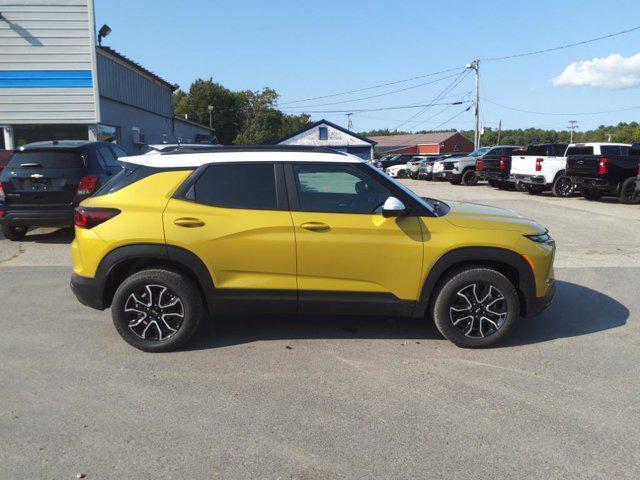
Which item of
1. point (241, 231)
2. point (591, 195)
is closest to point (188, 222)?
point (241, 231)

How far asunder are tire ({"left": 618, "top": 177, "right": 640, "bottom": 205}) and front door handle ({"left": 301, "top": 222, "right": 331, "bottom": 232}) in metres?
14.9

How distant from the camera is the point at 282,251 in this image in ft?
14.3

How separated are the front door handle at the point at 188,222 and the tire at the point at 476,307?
83.8 inches

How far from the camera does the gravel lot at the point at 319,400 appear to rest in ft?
9.64

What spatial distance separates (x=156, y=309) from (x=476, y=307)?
2744mm

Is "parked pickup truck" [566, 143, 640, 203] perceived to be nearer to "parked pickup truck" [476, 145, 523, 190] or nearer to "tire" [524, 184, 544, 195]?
"tire" [524, 184, 544, 195]

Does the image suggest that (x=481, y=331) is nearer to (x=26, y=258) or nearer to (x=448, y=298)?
(x=448, y=298)

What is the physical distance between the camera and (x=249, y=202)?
4.44 metres

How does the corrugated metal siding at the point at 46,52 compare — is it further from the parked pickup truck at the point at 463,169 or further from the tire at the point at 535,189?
the parked pickup truck at the point at 463,169

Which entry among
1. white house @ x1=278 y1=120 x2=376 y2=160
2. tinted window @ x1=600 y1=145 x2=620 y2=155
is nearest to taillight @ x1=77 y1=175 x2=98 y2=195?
tinted window @ x1=600 y1=145 x2=620 y2=155

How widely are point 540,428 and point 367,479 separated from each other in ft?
4.12

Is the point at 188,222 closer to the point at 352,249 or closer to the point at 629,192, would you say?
the point at 352,249

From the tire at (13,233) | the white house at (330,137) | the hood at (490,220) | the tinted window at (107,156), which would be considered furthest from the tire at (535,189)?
the white house at (330,137)

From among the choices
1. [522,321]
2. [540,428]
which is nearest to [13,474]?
[540,428]
